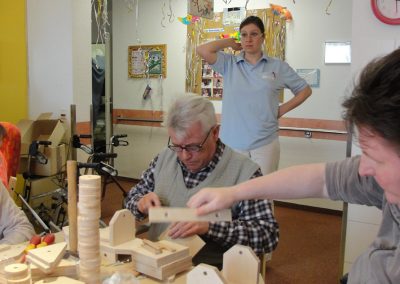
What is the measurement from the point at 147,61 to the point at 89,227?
183 inches

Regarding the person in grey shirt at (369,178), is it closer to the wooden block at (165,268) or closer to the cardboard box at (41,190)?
the wooden block at (165,268)

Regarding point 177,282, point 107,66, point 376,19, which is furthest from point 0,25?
point 177,282

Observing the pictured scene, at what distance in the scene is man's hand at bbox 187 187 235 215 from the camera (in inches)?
41.8

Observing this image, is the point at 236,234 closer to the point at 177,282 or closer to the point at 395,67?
the point at 177,282

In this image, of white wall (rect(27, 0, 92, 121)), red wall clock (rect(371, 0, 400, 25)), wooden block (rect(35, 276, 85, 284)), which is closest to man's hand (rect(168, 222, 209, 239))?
wooden block (rect(35, 276, 85, 284))

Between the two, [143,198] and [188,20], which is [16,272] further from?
[188,20]

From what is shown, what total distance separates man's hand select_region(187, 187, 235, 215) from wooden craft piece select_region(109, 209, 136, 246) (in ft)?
1.06

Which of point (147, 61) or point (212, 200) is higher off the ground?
point (147, 61)

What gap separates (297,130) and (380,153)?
3868 millimetres

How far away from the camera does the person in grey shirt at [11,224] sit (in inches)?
65.6

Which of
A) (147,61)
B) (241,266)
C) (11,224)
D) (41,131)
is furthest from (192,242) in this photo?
(147,61)

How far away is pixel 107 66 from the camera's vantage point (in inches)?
229

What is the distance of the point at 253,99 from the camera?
10.1 feet

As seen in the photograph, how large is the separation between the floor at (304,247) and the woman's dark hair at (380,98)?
2481mm
